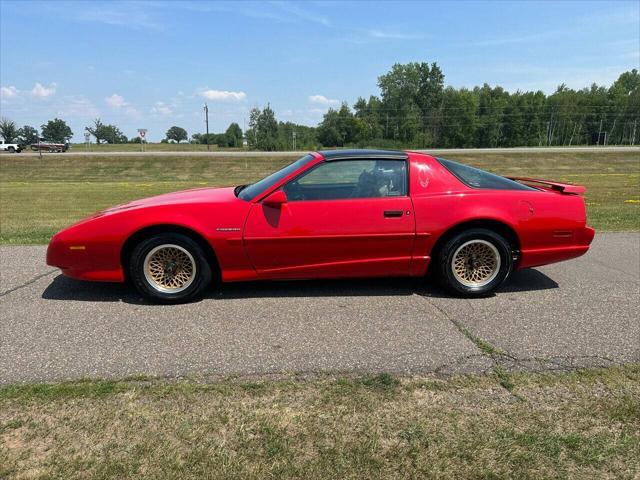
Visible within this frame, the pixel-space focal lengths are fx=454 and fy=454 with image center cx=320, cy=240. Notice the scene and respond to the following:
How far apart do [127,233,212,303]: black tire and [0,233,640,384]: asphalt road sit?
0.14 meters

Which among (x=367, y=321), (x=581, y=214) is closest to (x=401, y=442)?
(x=367, y=321)

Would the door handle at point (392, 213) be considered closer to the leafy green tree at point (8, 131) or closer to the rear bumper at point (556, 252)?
the rear bumper at point (556, 252)

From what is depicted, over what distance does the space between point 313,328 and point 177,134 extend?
455 ft

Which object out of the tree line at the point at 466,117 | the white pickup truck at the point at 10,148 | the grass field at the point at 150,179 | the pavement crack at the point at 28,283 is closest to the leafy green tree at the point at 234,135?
the tree line at the point at 466,117

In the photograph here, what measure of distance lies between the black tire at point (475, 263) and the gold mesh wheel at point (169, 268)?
2315 mm

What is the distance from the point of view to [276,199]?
400 cm

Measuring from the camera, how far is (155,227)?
4.02 metres

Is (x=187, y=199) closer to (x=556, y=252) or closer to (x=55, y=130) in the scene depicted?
(x=556, y=252)

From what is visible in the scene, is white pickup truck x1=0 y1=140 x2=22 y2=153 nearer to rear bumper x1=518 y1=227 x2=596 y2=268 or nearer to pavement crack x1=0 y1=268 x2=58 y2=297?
pavement crack x1=0 y1=268 x2=58 y2=297

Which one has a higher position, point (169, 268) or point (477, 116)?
point (477, 116)

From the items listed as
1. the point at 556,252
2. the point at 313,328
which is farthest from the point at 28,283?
the point at 556,252

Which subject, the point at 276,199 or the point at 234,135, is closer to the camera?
the point at 276,199

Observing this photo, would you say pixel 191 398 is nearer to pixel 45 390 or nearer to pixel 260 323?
pixel 45 390

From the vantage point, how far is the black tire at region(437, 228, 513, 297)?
4.22 metres
